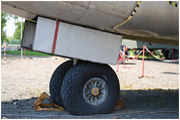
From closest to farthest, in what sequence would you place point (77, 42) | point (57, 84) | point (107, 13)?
point (107, 13) < point (77, 42) < point (57, 84)

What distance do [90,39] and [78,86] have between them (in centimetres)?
73

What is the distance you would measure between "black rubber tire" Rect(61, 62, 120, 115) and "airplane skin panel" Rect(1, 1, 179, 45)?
65cm

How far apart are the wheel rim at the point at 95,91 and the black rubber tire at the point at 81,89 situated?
5 centimetres

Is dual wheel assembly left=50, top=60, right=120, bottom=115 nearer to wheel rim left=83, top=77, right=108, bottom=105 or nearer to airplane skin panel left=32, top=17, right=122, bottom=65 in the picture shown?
wheel rim left=83, top=77, right=108, bottom=105

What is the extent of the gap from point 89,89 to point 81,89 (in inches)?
6.6

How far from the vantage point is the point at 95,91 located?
12.5ft

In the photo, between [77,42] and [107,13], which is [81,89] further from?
[107,13]

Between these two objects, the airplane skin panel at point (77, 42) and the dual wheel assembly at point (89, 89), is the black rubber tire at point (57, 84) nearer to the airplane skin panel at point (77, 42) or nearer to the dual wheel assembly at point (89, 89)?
the dual wheel assembly at point (89, 89)

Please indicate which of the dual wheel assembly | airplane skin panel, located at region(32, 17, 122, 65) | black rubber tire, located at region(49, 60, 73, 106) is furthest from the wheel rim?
black rubber tire, located at region(49, 60, 73, 106)

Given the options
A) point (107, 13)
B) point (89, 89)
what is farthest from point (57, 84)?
point (107, 13)

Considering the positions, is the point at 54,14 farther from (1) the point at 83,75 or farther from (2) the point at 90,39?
(1) the point at 83,75

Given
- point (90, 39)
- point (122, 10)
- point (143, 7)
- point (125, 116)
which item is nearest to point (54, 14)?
point (90, 39)

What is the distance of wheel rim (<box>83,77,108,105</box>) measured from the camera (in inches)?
150

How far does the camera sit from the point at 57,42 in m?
3.52
